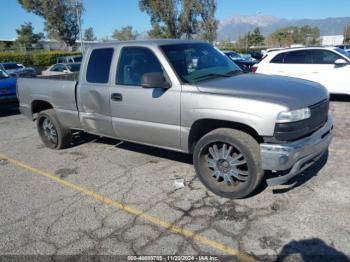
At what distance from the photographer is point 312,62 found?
9555 mm

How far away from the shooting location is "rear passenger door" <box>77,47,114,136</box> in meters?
4.96

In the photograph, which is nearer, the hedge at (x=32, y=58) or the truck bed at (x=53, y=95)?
the truck bed at (x=53, y=95)

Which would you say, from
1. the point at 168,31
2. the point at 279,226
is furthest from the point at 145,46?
the point at 168,31

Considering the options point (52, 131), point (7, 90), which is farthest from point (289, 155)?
point (7, 90)

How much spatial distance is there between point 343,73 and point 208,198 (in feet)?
23.1

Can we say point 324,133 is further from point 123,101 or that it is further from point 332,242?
point 123,101

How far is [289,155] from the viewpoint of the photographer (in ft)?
11.2

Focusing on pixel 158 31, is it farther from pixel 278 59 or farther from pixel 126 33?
pixel 126 33

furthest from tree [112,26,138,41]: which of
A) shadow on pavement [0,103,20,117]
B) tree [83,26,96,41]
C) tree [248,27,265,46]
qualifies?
shadow on pavement [0,103,20,117]

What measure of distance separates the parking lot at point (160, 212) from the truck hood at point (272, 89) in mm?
1176

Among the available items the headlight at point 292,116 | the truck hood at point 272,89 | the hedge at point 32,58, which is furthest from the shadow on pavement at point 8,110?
the hedge at point 32,58

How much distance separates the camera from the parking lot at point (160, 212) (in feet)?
10.3

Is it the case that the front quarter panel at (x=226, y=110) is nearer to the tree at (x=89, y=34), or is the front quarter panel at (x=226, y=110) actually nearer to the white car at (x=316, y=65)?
the white car at (x=316, y=65)

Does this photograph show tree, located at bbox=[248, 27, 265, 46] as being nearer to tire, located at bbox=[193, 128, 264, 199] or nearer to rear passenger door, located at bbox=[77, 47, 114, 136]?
rear passenger door, located at bbox=[77, 47, 114, 136]
